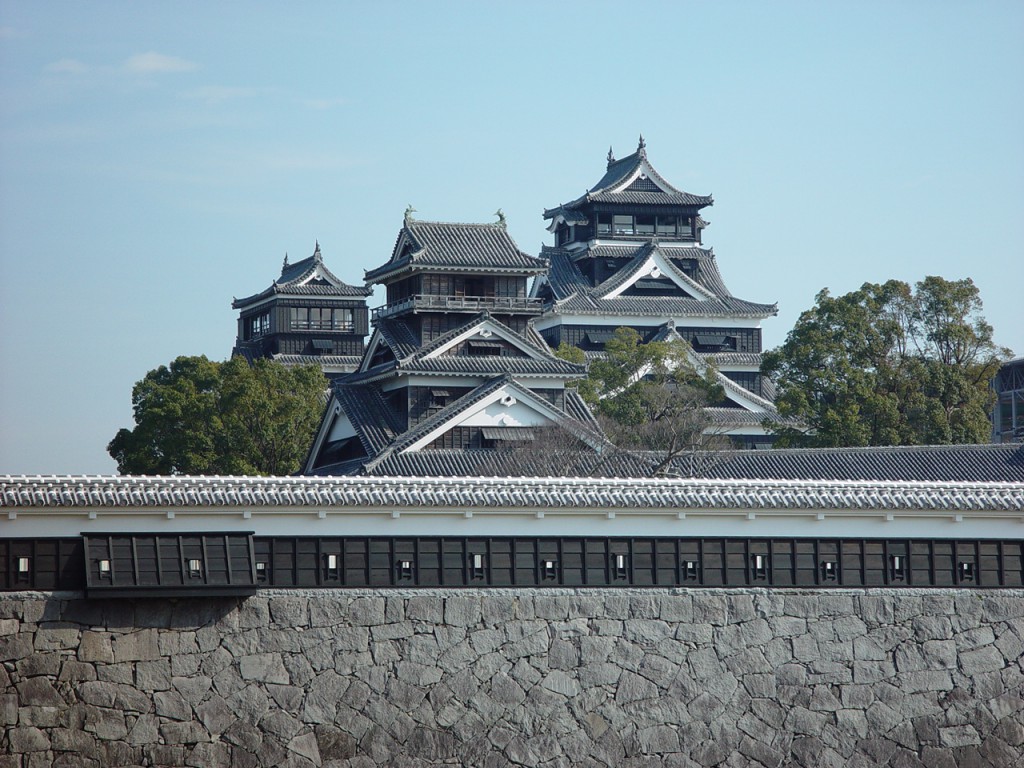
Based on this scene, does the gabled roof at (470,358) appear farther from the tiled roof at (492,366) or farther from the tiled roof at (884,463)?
the tiled roof at (884,463)

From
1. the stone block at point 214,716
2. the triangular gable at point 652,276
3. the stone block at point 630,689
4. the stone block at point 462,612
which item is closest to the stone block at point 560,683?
the stone block at point 630,689

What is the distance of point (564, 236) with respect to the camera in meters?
57.5

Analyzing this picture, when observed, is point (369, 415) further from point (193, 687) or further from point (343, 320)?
point (343, 320)

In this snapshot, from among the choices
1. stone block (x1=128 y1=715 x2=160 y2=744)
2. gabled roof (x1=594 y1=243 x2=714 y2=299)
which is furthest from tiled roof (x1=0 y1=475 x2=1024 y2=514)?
gabled roof (x1=594 y1=243 x2=714 y2=299)

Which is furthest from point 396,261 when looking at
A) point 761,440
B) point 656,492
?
point 656,492

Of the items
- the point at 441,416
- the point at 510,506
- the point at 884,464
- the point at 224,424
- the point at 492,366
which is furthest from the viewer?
the point at 224,424

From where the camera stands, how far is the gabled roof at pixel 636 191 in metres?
55.2

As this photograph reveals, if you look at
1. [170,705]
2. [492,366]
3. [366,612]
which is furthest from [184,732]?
[492,366]

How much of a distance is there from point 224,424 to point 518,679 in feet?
70.5

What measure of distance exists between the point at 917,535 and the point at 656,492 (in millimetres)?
3851

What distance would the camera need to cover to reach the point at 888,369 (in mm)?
41406

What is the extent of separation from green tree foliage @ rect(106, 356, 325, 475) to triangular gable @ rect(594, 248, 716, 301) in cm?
1294

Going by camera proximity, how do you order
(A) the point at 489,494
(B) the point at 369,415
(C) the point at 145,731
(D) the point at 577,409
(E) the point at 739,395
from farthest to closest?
1. (E) the point at 739,395
2. (D) the point at 577,409
3. (B) the point at 369,415
4. (A) the point at 489,494
5. (C) the point at 145,731

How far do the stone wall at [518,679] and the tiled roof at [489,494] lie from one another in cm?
121
